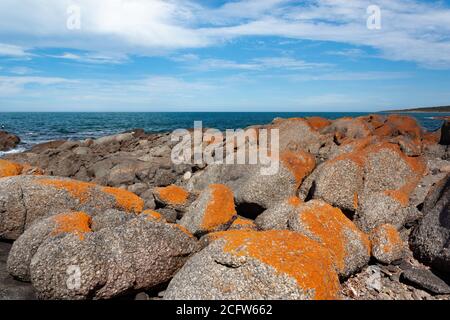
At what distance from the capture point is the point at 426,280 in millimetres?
6879

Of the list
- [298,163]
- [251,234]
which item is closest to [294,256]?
[251,234]

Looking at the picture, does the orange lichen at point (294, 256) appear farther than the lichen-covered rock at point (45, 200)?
No

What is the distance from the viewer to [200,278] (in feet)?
18.8

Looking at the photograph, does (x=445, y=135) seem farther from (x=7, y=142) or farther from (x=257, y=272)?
(x=7, y=142)

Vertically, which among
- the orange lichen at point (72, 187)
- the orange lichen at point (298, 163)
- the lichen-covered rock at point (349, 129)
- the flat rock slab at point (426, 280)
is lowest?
the flat rock slab at point (426, 280)

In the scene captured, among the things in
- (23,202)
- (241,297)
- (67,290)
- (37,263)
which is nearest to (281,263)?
(241,297)

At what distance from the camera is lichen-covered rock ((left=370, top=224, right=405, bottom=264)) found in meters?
7.71

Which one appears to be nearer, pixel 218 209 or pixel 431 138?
pixel 218 209

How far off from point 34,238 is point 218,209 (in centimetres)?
404

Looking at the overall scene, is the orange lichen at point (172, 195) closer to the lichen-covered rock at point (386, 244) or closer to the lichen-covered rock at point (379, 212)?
the lichen-covered rock at point (379, 212)

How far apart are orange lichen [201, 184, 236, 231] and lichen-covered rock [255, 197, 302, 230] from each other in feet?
2.53

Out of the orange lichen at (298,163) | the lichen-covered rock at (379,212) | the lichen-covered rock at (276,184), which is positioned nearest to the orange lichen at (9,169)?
the lichen-covered rock at (276,184)

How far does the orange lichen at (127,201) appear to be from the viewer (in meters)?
9.78

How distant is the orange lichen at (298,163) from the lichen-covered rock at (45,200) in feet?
14.2
